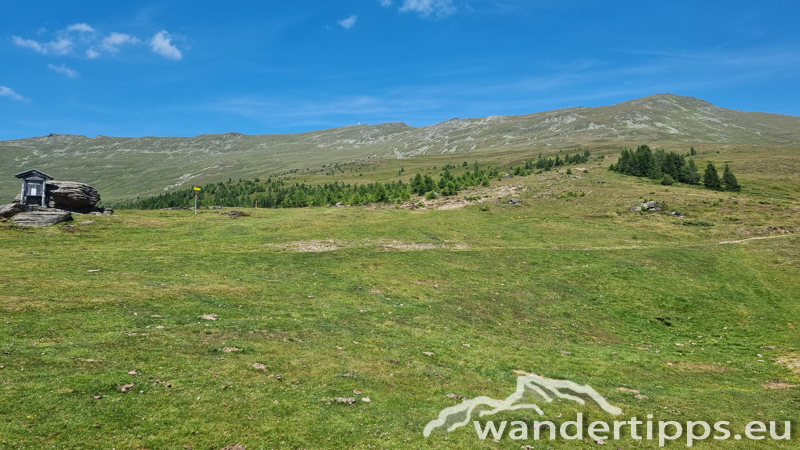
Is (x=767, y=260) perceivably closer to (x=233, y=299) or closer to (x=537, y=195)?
(x=537, y=195)

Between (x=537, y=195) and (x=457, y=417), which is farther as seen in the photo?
(x=537, y=195)

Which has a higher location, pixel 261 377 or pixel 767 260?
pixel 767 260

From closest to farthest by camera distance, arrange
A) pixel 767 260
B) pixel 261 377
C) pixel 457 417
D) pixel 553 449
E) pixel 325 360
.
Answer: pixel 553 449 → pixel 457 417 → pixel 261 377 → pixel 325 360 → pixel 767 260

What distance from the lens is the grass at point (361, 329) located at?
42.1 ft

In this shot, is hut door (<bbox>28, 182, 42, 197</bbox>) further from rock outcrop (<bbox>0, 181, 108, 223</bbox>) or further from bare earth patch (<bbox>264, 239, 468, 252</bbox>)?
bare earth patch (<bbox>264, 239, 468, 252</bbox>)

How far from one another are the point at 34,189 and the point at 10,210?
18.1 feet

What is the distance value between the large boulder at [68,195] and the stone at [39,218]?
7528 millimetres

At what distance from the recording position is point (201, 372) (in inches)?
602

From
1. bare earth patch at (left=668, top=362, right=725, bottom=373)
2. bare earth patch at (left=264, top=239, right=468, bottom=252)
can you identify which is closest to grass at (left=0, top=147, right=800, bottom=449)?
bare earth patch at (left=668, top=362, right=725, bottom=373)

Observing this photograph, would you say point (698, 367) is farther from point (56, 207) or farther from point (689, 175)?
point (689, 175)

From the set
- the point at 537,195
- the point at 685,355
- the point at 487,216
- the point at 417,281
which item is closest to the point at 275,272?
the point at 417,281

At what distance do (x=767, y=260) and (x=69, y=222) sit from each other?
82797 mm

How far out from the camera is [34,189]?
168ft

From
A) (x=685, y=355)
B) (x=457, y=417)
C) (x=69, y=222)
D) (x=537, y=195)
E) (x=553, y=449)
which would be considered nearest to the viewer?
(x=553, y=449)
